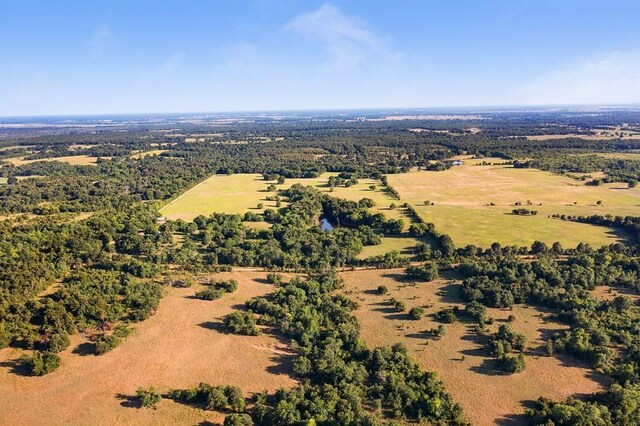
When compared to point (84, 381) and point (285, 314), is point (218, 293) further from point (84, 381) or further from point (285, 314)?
point (84, 381)

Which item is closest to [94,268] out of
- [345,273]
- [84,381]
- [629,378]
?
[84,381]

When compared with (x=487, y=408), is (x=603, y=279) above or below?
above

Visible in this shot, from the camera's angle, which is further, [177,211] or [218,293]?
[177,211]

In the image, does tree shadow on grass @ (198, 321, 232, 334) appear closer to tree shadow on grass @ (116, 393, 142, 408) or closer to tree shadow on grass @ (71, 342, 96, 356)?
tree shadow on grass @ (71, 342, 96, 356)

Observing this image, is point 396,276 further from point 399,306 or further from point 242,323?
point 242,323

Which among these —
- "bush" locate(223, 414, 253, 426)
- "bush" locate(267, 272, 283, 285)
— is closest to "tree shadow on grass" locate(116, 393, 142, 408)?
"bush" locate(223, 414, 253, 426)

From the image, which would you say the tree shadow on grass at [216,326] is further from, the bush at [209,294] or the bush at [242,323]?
the bush at [209,294]
